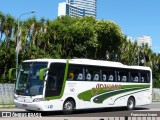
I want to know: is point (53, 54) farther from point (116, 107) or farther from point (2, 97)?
point (116, 107)

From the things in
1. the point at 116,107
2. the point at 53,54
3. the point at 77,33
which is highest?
the point at 77,33

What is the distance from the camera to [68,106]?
20969 millimetres

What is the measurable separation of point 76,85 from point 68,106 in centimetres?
126

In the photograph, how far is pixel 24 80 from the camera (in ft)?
65.6

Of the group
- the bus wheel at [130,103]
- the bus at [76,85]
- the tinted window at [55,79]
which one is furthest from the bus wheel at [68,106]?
the bus wheel at [130,103]

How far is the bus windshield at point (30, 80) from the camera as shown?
1946 cm

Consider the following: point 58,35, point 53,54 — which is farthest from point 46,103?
point 58,35

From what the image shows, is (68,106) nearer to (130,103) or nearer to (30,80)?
(30,80)

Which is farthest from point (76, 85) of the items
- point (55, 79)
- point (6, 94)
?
point (6, 94)

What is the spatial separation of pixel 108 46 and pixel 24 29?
19.7 metres

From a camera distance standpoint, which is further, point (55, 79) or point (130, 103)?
point (130, 103)

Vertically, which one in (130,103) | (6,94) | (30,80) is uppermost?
(30,80)

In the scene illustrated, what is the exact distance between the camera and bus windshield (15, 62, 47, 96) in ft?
63.8

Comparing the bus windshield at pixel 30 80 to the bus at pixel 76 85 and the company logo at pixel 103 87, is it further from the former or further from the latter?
the company logo at pixel 103 87
